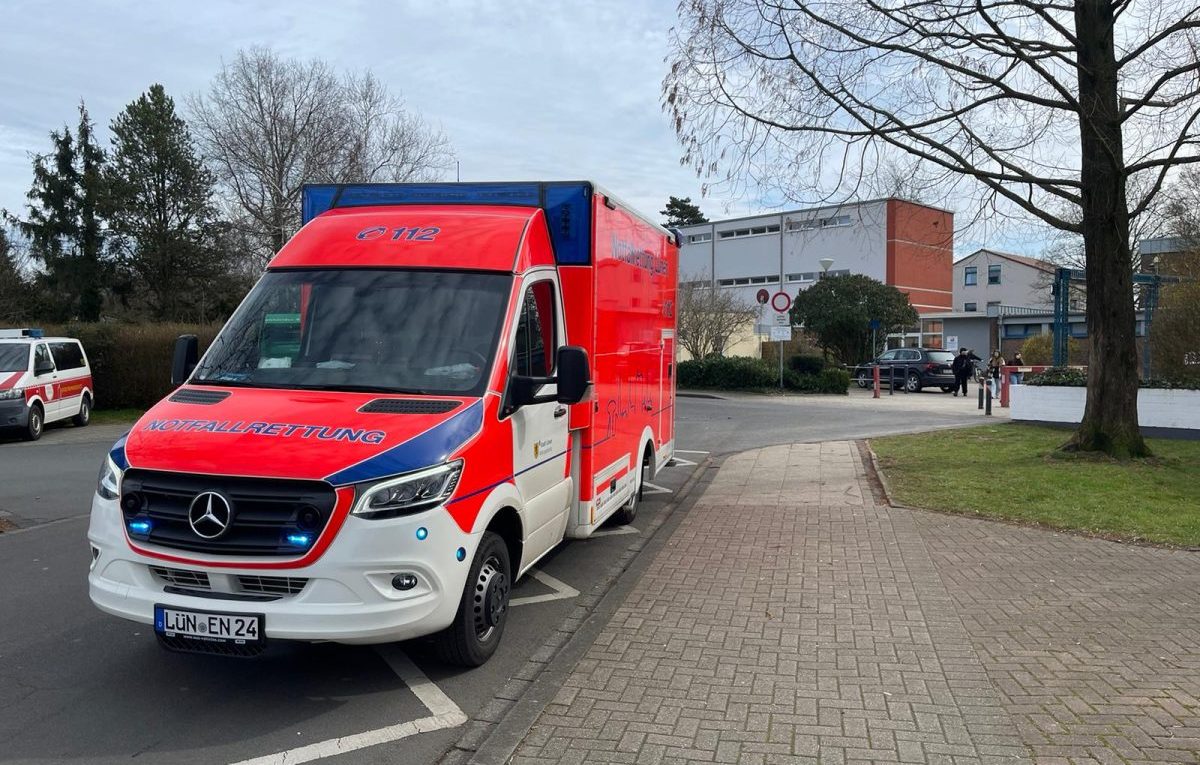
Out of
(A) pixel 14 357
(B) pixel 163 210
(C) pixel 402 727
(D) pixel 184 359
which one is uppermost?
(B) pixel 163 210

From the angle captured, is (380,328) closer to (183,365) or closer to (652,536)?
(183,365)

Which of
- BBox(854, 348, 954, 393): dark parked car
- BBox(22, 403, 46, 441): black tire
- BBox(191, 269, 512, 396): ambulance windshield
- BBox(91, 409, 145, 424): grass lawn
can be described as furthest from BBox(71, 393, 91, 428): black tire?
BBox(854, 348, 954, 393): dark parked car

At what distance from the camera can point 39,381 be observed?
17.3 m

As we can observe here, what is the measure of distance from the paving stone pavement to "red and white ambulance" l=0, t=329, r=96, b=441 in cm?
1418

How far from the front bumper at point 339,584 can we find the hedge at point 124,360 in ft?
64.8

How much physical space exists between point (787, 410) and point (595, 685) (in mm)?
18131

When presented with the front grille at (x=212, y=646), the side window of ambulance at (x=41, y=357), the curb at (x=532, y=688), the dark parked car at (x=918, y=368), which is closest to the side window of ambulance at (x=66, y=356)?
the side window of ambulance at (x=41, y=357)


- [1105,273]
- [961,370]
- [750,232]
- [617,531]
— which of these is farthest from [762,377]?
[750,232]

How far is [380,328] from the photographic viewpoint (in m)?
5.30

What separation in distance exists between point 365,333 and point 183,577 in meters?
1.70

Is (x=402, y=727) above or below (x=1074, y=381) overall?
below

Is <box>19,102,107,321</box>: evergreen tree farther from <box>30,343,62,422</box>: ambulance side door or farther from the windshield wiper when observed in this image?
the windshield wiper

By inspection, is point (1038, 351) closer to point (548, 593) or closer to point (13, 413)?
point (13, 413)

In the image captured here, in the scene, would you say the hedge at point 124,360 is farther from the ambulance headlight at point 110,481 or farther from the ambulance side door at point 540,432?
the ambulance headlight at point 110,481
